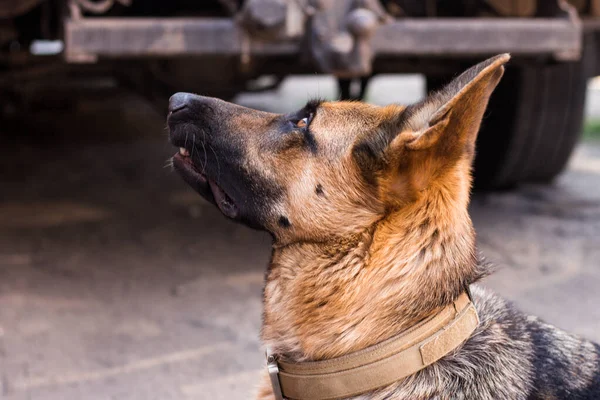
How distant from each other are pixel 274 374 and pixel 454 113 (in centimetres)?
98

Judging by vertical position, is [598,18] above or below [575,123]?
above

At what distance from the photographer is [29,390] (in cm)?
338

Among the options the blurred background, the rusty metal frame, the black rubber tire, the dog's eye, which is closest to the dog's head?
the dog's eye

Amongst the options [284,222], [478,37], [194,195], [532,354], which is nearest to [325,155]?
[284,222]

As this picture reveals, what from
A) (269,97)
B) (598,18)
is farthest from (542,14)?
(269,97)

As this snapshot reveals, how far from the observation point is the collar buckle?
7.79ft

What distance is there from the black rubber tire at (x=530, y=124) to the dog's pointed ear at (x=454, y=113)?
142 inches

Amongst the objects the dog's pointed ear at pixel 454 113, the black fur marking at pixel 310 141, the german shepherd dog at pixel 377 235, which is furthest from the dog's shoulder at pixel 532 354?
the black fur marking at pixel 310 141

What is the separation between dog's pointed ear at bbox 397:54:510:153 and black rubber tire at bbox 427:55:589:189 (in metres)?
3.60

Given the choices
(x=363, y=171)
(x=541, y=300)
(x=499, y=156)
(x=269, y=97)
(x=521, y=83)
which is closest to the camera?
(x=363, y=171)

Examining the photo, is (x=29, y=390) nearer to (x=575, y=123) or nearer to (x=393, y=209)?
(x=393, y=209)

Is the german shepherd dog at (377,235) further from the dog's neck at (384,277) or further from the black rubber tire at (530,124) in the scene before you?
the black rubber tire at (530,124)

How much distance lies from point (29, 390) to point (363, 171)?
197 centimetres

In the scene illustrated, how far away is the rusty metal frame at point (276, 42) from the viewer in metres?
3.75
